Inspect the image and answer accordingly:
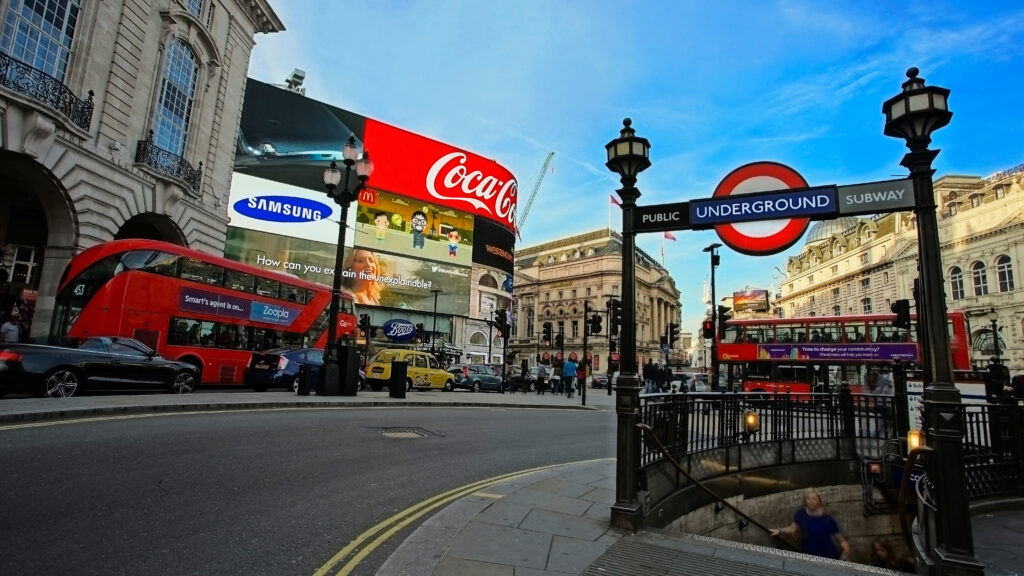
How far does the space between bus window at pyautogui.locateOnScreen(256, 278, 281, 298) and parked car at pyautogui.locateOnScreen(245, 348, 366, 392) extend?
8.84 feet

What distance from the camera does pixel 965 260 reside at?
5266 centimetres

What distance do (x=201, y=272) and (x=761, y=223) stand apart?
17203mm

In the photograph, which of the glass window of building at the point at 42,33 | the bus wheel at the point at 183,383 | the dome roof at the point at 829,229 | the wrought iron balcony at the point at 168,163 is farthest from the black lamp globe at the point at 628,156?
the dome roof at the point at 829,229

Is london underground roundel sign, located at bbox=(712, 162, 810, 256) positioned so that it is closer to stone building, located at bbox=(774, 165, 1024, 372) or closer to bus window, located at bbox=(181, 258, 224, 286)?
bus window, located at bbox=(181, 258, 224, 286)

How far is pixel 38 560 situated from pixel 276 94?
1778 inches

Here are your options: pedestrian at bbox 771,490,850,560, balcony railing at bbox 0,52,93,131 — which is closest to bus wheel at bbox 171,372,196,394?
balcony railing at bbox 0,52,93,131

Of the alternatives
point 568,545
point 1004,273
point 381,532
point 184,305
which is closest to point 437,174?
point 184,305

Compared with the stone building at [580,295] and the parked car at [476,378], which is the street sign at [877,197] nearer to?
the parked car at [476,378]

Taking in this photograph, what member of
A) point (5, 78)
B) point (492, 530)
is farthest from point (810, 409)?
point (5, 78)

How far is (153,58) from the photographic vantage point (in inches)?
829

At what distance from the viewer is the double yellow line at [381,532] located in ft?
11.4

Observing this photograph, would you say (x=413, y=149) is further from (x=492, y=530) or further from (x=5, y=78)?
(x=492, y=530)

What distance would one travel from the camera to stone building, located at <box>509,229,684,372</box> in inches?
3462

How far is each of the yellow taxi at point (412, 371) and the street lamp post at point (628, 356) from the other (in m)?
17.6
